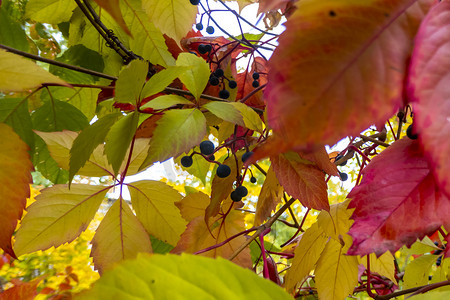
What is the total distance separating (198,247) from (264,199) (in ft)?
0.39

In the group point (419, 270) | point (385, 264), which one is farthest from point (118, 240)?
point (419, 270)

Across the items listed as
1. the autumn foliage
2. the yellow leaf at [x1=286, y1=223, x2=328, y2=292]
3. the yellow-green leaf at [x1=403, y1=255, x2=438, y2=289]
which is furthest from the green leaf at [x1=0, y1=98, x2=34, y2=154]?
the yellow-green leaf at [x1=403, y1=255, x2=438, y2=289]

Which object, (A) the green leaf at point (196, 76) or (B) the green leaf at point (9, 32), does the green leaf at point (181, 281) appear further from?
(B) the green leaf at point (9, 32)

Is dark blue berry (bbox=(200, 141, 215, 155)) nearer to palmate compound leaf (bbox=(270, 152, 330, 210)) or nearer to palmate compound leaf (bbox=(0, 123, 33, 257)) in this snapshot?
palmate compound leaf (bbox=(270, 152, 330, 210))

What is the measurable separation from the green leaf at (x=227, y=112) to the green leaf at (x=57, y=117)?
0.25 meters

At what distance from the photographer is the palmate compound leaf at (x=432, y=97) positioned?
0.52 feet

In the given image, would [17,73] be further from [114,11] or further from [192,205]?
[192,205]

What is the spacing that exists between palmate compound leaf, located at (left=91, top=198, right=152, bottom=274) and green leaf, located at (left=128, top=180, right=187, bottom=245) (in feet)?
0.16

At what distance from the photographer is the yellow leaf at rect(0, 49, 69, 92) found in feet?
0.83

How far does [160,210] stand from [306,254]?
0.23m

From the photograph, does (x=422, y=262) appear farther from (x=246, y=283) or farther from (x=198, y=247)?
(x=246, y=283)

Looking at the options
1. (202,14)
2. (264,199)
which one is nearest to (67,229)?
(264,199)

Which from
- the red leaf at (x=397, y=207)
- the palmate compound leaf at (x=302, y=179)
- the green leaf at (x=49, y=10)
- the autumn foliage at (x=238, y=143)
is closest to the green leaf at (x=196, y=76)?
the autumn foliage at (x=238, y=143)

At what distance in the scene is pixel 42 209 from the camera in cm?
45
